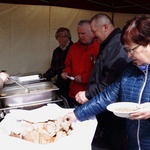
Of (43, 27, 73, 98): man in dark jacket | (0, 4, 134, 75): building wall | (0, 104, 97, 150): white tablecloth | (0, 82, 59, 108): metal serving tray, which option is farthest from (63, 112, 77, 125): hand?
(0, 4, 134, 75): building wall

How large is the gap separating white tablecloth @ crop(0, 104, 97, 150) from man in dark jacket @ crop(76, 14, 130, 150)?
227 millimetres

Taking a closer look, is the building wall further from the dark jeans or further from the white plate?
the white plate

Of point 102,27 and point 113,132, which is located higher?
point 102,27

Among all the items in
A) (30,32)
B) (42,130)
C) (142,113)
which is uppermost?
(30,32)

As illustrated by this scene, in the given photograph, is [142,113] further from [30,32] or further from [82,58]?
[30,32]

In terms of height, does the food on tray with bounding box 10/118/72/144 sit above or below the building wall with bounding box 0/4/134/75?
below

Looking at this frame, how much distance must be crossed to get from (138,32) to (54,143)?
0.51 meters

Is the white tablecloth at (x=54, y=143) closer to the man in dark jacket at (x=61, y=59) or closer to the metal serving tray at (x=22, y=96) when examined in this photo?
the metal serving tray at (x=22, y=96)

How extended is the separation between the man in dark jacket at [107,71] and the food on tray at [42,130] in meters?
0.29

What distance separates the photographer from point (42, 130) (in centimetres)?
102

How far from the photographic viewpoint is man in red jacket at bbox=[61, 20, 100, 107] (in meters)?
1.91

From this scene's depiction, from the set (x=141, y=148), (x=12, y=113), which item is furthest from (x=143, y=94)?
(x=12, y=113)

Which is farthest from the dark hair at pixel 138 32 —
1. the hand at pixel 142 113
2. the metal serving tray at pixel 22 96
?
the metal serving tray at pixel 22 96

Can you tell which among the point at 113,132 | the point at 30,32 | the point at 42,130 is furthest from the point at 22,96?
the point at 30,32
